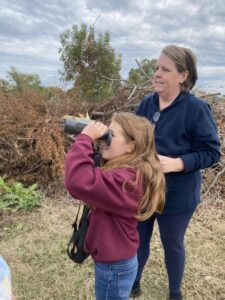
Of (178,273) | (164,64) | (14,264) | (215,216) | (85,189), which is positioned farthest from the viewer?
(215,216)

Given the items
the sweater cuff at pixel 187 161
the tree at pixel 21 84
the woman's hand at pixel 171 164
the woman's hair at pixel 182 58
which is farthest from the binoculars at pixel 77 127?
the tree at pixel 21 84

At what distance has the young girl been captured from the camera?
5.53 ft

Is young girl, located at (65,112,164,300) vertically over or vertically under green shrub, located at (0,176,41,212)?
over

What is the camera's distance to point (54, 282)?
3152 mm

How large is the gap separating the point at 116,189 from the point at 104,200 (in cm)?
7

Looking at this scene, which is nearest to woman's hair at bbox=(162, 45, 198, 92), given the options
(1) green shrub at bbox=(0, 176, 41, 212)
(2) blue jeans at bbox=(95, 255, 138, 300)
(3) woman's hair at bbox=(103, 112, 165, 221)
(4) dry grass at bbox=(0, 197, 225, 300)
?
(3) woman's hair at bbox=(103, 112, 165, 221)

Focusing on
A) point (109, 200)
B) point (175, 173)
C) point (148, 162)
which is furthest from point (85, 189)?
point (175, 173)

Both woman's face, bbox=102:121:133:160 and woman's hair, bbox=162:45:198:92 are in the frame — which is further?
woman's hair, bbox=162:45:198:92

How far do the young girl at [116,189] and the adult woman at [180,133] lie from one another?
0.41 meters

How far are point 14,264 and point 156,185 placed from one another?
2.10m

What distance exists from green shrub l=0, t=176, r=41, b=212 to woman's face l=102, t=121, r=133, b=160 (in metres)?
2.91

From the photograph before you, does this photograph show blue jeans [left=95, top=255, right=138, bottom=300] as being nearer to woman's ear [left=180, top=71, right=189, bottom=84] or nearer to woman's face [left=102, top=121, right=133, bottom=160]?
woman's face [left=102, top=121, right=133, bottom=160]

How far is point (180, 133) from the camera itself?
2340mm

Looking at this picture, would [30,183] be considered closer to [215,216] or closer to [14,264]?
[14,264]
